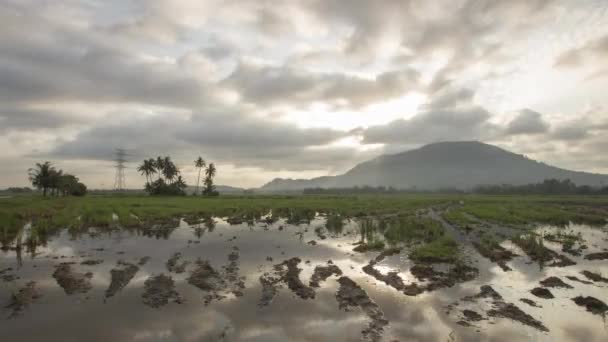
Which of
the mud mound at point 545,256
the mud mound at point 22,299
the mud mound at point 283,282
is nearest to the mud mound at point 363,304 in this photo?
the mud mound at point 283,282

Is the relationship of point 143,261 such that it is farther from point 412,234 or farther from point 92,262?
point 412,234

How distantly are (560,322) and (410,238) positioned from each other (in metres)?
17.1

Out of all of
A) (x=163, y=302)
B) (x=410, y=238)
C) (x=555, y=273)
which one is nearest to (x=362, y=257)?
(x=410, y=238)

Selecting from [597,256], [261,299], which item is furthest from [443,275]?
[597,256]

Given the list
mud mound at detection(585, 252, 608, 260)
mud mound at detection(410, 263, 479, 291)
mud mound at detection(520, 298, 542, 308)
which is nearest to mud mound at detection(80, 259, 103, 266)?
mud mound at detection(410, 263, 479, 291)

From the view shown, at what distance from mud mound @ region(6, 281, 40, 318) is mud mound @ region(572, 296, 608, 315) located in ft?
74.5

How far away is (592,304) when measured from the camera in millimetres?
13500

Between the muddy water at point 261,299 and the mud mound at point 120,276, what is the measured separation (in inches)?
2.0

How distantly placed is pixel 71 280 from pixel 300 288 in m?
11.9

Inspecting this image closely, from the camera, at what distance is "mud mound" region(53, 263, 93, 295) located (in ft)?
50.2

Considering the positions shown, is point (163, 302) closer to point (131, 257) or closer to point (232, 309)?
point (232, 309)

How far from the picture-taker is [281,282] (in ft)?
54.4

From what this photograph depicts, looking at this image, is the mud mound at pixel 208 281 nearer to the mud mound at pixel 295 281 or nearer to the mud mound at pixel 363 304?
the mud mound at pixel 295 281

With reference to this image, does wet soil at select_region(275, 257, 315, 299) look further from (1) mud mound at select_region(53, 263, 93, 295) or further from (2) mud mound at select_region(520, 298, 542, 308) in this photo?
(1) mud mound at select_region(53, 263, 93, 295)
